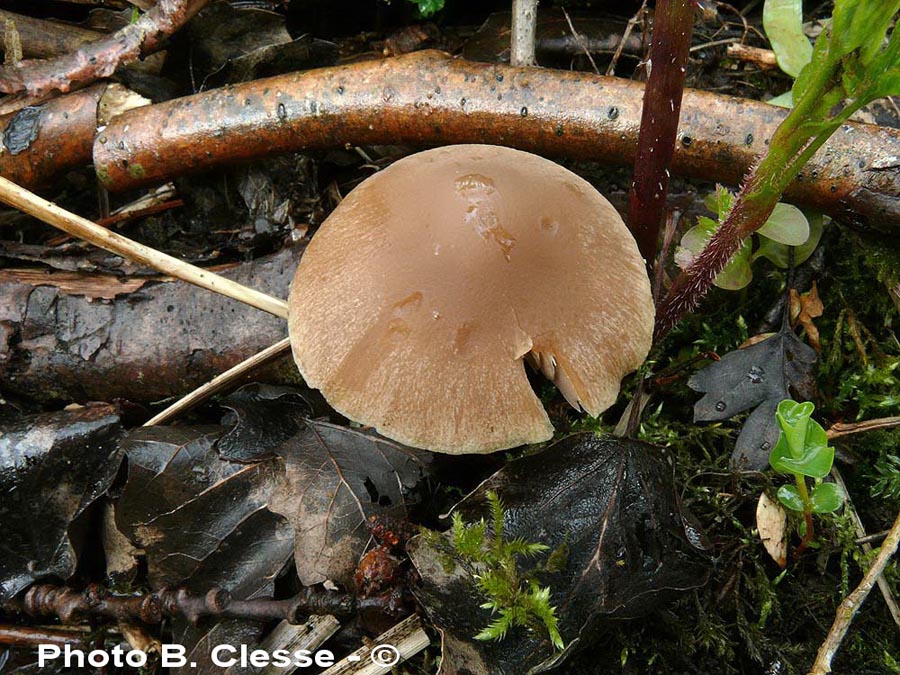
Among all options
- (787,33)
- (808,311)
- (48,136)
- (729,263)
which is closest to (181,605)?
(48,136)

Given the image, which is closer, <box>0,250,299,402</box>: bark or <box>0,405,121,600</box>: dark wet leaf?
<box>0,405,121,600</box>: dark wet leaf

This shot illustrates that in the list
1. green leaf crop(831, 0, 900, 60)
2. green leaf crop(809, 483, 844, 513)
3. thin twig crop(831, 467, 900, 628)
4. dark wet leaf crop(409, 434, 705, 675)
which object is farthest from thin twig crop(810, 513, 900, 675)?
green leaf crop(831, 0, 900, 60)

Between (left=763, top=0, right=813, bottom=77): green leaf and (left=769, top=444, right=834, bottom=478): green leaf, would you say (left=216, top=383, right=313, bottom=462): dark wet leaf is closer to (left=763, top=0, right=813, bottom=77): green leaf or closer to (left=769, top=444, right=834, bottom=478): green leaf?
(left=769, top=444, right=834, bottom=478): green leaf

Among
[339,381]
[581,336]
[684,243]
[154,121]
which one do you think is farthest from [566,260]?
[154,121]

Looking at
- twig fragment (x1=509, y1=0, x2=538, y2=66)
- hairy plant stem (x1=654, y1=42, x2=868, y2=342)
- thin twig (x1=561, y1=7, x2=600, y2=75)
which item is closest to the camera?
hairy plant stem (x1=654, y1=42, x2=868, y2=342)

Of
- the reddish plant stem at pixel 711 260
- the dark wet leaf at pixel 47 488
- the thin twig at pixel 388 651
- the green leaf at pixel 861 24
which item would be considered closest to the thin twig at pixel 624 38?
the reddish plant stem at pixel 711 260

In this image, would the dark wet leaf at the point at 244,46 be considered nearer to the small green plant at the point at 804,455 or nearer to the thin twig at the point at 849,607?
the small green plant at the point at 804,455

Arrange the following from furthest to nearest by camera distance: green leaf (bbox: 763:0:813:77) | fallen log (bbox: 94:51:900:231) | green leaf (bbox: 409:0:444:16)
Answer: green leaf (bbox: 409:0:444:16) < green leaf (bbox: 763:0:813:77) < fallen log (bbox: 94:51:900:231)
